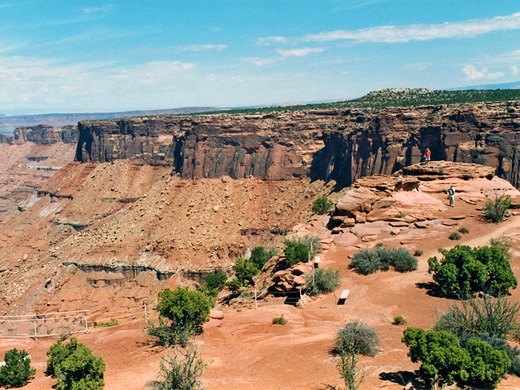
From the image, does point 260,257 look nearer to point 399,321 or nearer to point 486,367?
point 399,321

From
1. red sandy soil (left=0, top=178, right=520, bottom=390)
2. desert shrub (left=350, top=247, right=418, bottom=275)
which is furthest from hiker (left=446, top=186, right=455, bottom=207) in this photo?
desert shrub (left=350, top=247, right=418, bottom=275)

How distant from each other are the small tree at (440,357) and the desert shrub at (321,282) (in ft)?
36.3

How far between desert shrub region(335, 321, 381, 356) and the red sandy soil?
39cm

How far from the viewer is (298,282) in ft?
90.5

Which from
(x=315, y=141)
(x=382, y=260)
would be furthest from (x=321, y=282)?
(x=315, y=141)

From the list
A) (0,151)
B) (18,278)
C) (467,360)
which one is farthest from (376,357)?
(0,151)

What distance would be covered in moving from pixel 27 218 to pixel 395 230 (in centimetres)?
8857

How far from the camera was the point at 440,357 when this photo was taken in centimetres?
1486

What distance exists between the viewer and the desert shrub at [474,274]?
2377 cm

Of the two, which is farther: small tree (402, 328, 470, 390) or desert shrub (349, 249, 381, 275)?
desert shrub (349, 249, 381, 275)

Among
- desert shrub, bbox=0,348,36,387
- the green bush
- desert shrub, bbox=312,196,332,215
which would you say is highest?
the green bush

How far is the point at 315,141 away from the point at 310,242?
4736 centimetres

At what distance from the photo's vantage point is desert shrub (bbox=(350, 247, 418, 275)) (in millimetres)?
28312

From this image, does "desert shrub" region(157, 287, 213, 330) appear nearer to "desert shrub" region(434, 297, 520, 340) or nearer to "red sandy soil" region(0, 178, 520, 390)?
"red sandy soil" region(0, 178, 520, 390)
